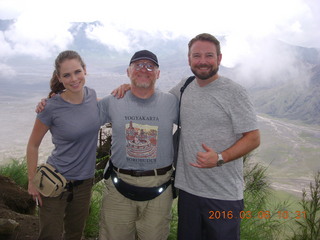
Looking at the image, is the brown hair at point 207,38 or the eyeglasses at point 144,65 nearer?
the brown hair at point 207,38

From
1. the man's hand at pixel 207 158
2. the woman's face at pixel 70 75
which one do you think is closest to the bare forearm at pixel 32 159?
Result: the woman's face at pixel 70 75

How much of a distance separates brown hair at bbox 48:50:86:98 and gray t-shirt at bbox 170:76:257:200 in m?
1.54

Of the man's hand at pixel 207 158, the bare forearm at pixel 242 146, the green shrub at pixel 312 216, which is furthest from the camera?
the green shrub at pixel 312 216

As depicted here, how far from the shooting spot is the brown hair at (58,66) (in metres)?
3.57

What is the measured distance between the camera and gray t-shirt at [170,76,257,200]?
3.38 m

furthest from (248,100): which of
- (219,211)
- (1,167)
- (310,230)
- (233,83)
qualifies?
(1,167)

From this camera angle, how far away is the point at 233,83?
3.48m

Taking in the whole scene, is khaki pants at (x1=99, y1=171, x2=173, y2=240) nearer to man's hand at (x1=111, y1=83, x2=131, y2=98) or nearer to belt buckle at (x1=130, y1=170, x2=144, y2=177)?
belt buckle at (x1=130, y1=170, x2=144, y2=177)

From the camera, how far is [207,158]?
3.18 metres

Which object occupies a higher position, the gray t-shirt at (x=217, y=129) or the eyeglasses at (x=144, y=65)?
the eyeglasses at (x=144, y=65)

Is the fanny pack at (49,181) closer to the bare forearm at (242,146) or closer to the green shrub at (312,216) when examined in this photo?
the bare forearm at (242,146)

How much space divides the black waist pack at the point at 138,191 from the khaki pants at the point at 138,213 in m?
0.05

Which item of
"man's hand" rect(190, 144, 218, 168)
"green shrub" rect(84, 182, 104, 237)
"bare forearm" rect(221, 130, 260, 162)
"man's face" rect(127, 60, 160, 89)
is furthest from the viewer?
"green shrub" rect(84, 182, 104, 237)

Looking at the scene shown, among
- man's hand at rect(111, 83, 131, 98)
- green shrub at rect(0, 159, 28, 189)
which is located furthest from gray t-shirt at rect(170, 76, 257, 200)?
green shrub at rect(0, 159, 28, 189)
